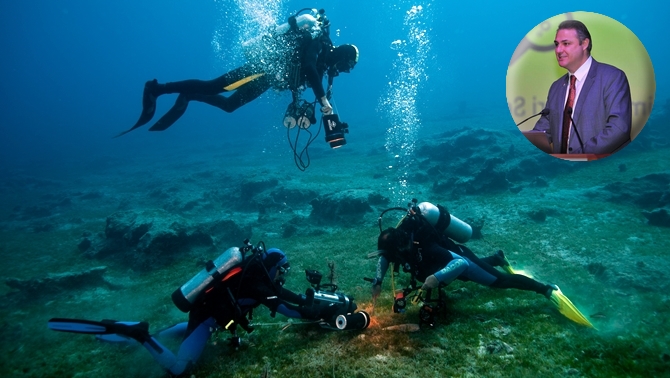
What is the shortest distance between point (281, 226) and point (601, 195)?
1151cm

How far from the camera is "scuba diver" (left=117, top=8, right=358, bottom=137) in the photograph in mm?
5773

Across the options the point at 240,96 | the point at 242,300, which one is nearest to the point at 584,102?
the point at 242,300

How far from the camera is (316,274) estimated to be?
4500 mm

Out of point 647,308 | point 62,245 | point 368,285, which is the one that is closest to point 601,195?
point 647,308

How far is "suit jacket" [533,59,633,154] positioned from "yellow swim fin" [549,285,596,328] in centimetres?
383

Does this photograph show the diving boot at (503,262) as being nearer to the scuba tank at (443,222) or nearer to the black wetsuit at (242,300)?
the scuba tank at (443,222)

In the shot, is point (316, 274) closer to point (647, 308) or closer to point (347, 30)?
point (647, 308)

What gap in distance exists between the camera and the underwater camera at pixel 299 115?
594 cm

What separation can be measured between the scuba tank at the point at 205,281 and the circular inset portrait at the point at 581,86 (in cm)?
373

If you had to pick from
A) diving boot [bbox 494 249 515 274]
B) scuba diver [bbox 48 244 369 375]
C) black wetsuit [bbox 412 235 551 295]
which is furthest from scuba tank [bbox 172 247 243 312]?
diving boot [bbox 494 249 515 274]

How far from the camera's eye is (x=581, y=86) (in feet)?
5.56

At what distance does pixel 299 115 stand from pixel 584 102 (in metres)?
4.86

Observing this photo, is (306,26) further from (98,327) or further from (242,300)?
(98,327)

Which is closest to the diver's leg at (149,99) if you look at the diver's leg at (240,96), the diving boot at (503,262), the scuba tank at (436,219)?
the diver's leg at (240,96)
